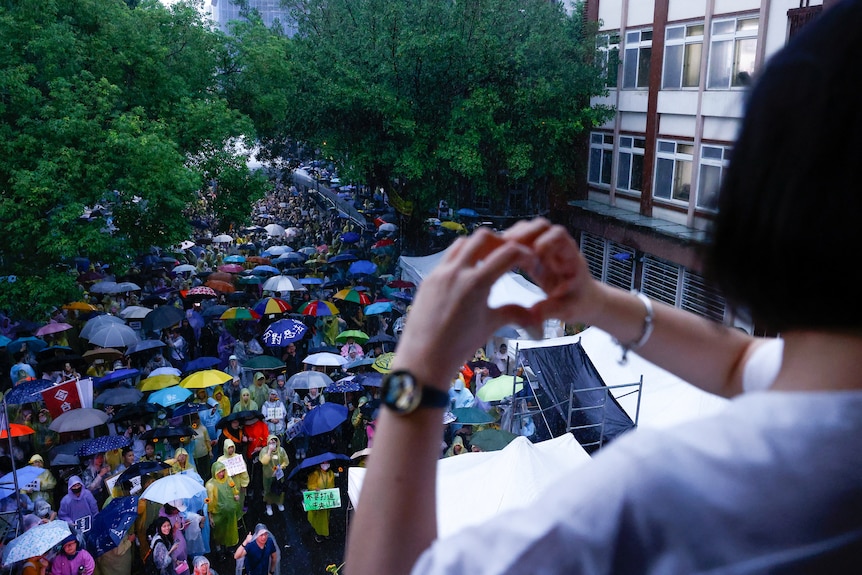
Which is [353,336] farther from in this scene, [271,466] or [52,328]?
[52,328]

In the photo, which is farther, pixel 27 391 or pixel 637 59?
pixel 637 59

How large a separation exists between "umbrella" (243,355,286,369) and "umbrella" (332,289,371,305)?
4.44 m

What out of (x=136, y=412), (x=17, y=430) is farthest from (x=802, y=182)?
(x=136, y=412)

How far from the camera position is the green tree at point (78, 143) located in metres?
13.4

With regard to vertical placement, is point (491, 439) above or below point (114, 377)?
above

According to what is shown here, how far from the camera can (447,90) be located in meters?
21.7

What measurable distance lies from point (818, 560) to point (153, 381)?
12966mm

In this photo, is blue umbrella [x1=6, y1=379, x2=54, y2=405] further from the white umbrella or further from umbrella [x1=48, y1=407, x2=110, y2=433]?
the white umbrella

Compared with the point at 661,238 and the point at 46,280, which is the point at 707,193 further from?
the point at 661,238

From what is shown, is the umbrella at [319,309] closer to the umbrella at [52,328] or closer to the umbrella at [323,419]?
the umbrella at [52,328]

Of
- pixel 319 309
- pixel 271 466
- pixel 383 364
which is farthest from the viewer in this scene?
pixel 319 309

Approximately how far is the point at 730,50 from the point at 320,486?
47.0ft

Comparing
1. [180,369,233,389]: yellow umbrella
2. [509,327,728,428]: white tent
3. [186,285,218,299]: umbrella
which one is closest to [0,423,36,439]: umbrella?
[180,369,233,389]: yellow umbrella

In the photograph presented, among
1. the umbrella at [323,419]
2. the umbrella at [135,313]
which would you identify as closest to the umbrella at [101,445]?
the umbrella at [323,419]
